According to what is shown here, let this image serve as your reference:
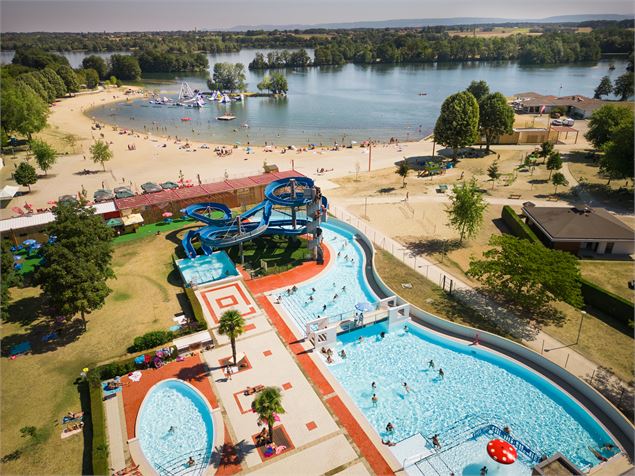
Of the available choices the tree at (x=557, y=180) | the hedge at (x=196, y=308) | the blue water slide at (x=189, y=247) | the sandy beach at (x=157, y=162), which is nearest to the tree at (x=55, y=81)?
the sandy beach at (x=157, y=162)

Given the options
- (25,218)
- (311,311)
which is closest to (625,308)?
(311,311)

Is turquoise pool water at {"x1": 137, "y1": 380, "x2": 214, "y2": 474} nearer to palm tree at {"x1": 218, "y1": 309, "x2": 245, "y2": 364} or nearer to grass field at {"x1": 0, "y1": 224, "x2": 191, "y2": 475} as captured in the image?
grass field at {"x1": 0, "y1": 224, "x2": 191, "y2": 475}

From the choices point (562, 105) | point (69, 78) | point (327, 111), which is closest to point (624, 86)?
point (562, 105)

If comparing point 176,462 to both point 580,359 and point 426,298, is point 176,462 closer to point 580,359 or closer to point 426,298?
Result: point 426,298

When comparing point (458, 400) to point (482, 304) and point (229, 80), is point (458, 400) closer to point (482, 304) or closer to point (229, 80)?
point (482, 304)

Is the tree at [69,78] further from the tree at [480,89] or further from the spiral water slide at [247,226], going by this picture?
the spiral water slide at [247,226]

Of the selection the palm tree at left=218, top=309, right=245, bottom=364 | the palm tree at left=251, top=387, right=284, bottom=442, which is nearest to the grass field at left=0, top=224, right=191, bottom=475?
the palm tree at left=218, top=309, right=245, bottom=364
